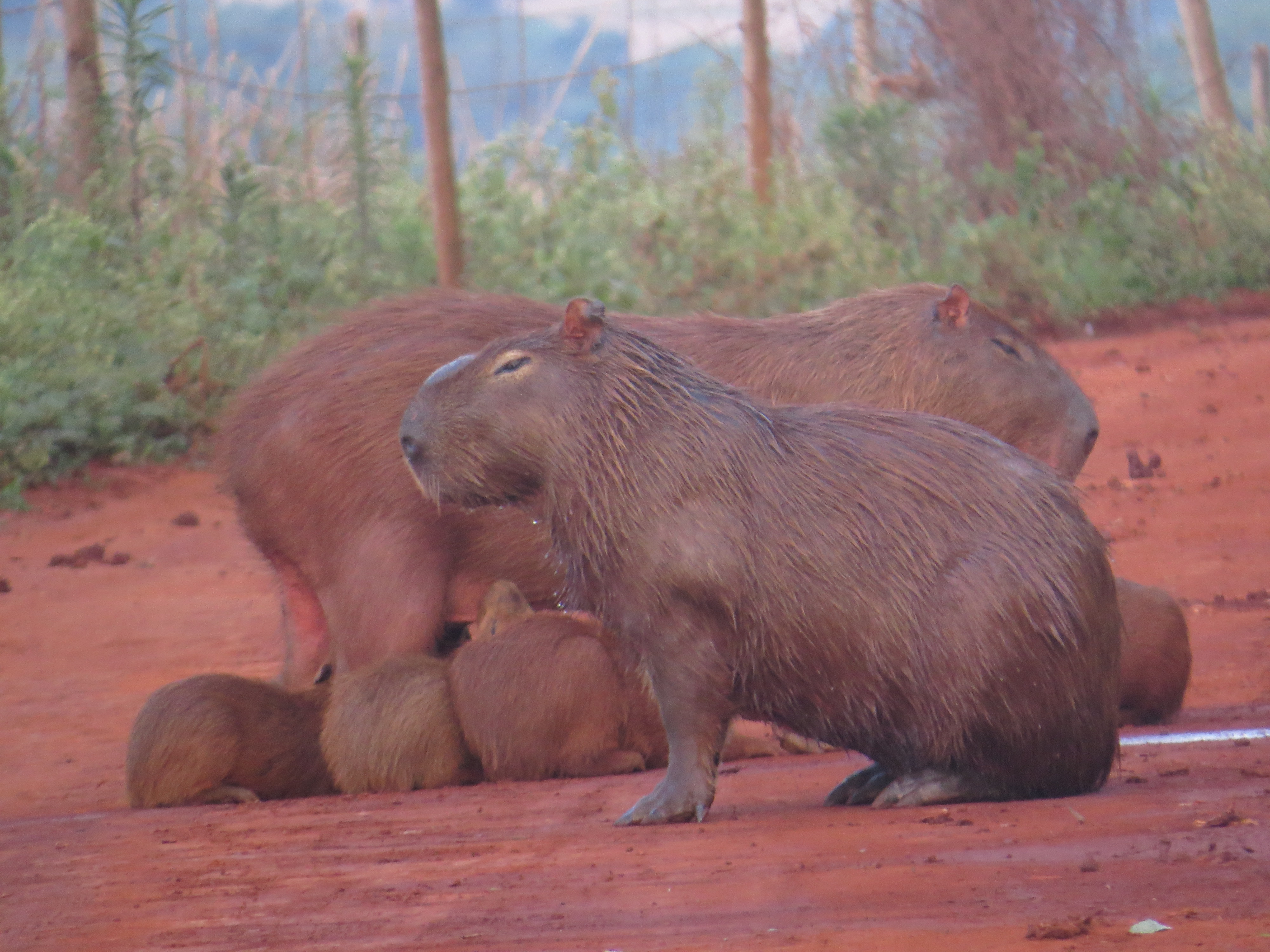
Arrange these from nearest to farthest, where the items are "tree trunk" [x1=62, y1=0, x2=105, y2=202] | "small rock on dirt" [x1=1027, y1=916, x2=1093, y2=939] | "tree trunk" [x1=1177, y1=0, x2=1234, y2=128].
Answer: "small rock on dirt" [x1=1027, y1=916, x2=1093, y2=939] < "tree trunk" [x1=62, y1=0, x2=105, y2=202] < "tree trunk" [x1=1177, y1=0, x2=1234, y2=128]

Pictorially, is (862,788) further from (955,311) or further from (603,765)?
(955,311)

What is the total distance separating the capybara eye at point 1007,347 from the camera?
4672 mm

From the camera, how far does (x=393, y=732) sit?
4391 millimetres

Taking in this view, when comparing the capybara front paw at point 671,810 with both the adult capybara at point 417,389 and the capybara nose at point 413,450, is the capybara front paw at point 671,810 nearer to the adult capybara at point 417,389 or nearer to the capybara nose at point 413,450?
the capybara nose at point 413,450

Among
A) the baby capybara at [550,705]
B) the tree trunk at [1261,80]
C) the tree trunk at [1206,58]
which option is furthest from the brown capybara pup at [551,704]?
the tree trunk at [1261,80]

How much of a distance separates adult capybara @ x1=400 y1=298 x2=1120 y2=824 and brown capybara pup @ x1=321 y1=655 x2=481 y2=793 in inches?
41.2

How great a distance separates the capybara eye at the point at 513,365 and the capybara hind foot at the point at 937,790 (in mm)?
1231

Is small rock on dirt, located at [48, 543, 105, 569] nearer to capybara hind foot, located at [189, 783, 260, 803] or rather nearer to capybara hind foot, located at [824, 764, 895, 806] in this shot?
capybara hind foot, located at [189, 783, 260, 803]

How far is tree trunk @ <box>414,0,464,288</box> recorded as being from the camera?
11922mm

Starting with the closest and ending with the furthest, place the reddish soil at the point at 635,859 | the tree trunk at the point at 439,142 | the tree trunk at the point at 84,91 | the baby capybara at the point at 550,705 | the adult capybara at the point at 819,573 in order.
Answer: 1. the reddish soil at the point at 635,859
2. the adult capybara at the point at 819,573
3. the baby capybara at the point at 550,705
4. the tree trunk at the point at 84,91
5. the tree trunk at the point at 439,142

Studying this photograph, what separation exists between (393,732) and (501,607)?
1.87ft

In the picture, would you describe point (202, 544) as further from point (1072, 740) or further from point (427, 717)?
point (1072, 740)

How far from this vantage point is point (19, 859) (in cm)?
355

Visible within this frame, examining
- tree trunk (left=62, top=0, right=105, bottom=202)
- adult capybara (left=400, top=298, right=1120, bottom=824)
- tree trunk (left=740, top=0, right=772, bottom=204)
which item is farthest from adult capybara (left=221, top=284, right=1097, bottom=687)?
tree trunk (left=740, top=0, right=772, bottom=204)
